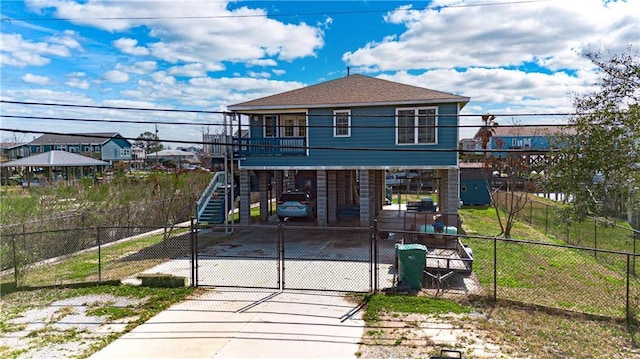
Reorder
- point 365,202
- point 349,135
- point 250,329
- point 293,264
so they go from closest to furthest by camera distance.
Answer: point 250,329
point 293,264
point 349,135
point 365,202

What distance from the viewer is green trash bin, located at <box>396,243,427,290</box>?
33.6 ft

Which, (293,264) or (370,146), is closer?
(293,264)

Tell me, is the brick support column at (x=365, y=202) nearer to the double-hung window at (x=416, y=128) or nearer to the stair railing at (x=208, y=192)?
the double-hung window at (x=416, y=128)

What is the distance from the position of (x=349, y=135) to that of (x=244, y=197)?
18.8 ft

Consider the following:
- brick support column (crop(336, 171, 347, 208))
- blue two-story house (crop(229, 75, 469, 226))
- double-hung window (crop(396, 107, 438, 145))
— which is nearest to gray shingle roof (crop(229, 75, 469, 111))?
blue two-story house (crop(229, 75, 469, 226))

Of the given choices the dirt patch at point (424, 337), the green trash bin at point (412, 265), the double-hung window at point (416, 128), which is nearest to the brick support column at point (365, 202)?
the double-hung window at point (416, 128)

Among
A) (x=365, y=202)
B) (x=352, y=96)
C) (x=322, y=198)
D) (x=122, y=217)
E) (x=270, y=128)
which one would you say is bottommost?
(x=122, y=217)

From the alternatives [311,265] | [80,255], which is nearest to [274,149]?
[311,265]

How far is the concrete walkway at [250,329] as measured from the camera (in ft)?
23.3

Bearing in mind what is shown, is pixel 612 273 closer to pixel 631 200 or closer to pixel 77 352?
pixel 631 200

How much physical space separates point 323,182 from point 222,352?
42.6ft

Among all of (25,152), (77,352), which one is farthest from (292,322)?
(25,152)

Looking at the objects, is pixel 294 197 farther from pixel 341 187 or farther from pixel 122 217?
pixel 122 217

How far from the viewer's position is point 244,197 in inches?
810
